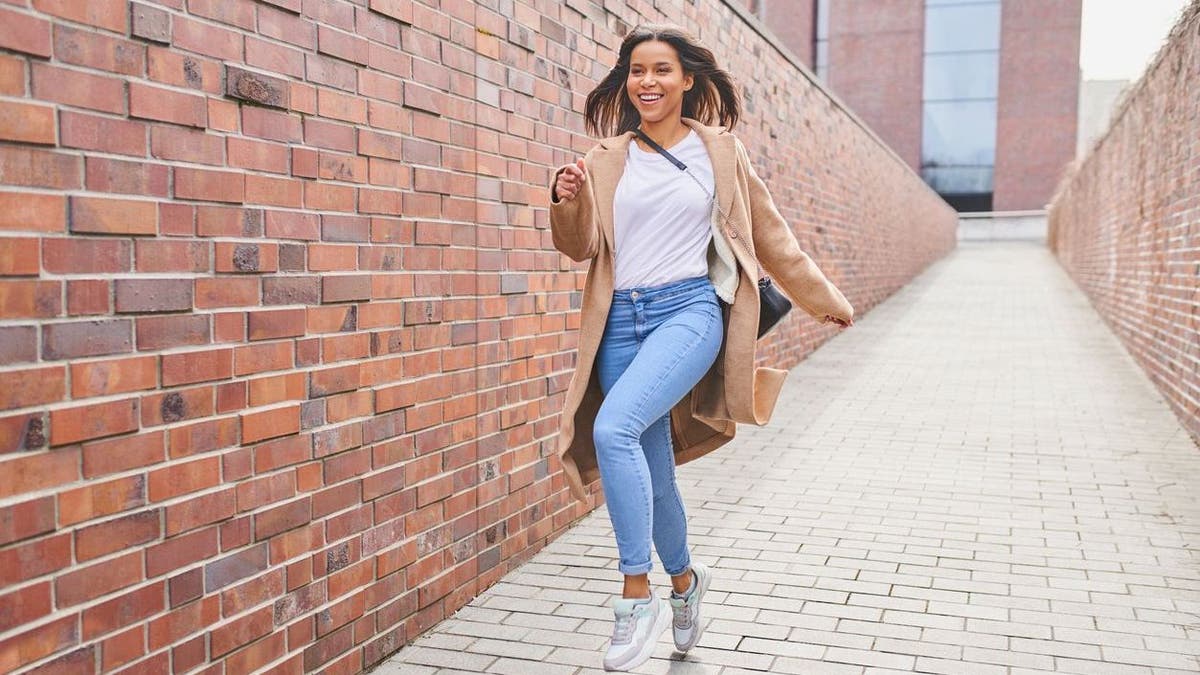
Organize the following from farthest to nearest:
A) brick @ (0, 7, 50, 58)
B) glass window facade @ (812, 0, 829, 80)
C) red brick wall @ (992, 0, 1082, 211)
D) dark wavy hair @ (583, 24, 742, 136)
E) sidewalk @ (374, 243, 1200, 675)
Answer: glass window facade @ (812, 0, 829, 80)
red brick wall @ (992, 0, 1082, 211)
sidewalk @ (374, 243, 1200, 675)
dark wavy hair @ (583, 24, 742, 136)
brick @ (0, 7, 50, 58)

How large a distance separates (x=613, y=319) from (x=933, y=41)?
122 feet

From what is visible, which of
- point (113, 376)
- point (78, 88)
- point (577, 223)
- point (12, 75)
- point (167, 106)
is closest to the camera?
point (12, 75)

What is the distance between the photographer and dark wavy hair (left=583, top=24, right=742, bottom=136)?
3273 mm

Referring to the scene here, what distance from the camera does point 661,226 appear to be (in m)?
3.19

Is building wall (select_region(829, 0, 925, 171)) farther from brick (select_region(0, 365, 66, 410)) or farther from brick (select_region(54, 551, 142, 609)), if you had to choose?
brick (select_region(0, 365, 66, 410))

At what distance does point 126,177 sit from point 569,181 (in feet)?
3.82

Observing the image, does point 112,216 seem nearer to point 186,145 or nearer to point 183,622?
point 186,145

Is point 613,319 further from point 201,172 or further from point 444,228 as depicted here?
point 201,172

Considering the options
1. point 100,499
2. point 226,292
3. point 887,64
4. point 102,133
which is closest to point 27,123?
point 102,133

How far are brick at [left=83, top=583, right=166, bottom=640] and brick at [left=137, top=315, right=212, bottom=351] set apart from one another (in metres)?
0.54

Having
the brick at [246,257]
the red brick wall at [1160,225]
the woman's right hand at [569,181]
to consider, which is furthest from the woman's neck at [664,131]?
the red brick wall at [1160,225]

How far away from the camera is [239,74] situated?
8.64 feet

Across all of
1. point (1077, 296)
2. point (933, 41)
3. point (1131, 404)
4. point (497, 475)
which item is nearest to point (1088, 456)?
point (1131, 404)

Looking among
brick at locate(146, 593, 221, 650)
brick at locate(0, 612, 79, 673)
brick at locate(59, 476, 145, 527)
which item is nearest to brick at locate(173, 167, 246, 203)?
brick at locate(0, 612, 79, 673)
